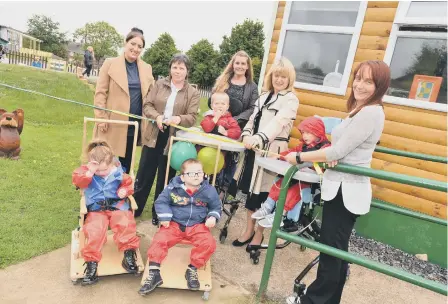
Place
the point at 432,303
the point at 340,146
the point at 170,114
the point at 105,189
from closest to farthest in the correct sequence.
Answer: the point at 340,146 < the point at 105,189 < the point at 432,303 < the point at 170,114

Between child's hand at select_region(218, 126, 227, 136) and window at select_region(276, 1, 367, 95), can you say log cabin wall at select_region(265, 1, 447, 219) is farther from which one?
child's hand at select_region(218, 126, 227, 136)

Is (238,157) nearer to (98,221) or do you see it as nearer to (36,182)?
(98,221)

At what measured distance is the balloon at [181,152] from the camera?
10.9 ft

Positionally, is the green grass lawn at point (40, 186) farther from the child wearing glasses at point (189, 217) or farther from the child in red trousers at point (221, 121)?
the child in red trousers at point (221, 121)

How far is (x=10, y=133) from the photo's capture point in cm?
559

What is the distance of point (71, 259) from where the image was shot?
116 inches

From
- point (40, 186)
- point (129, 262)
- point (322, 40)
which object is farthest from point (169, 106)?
point (322, 40)

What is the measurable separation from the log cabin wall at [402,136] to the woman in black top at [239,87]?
5.27ft

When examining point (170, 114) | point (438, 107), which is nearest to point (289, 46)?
point (438, 107)

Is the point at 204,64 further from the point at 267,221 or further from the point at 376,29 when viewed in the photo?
the point at 267,221

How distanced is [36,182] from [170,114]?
2482 millimetres

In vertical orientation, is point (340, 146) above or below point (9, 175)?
above

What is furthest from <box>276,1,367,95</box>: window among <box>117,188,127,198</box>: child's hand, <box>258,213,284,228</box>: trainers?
<box>117,188,127,198</box>: child's hand

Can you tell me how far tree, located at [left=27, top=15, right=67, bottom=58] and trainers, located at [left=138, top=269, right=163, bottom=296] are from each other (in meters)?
61.4
